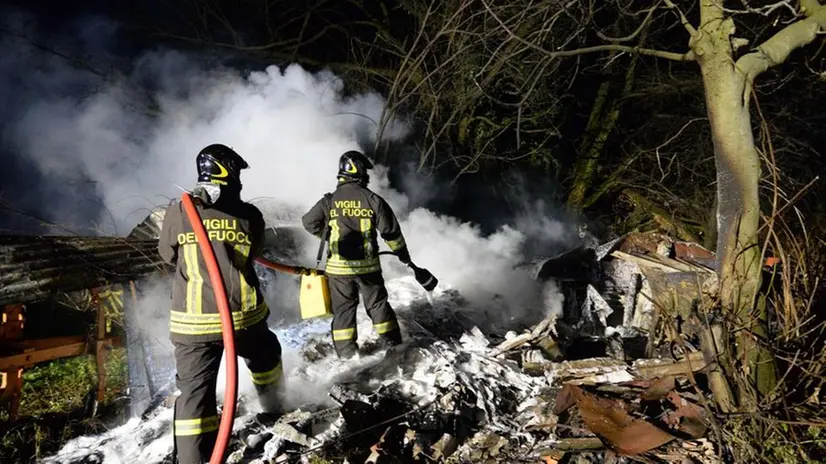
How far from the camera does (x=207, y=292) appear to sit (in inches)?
117

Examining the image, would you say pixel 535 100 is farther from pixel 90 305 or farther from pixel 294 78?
pixel 90 305

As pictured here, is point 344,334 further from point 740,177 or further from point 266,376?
point 740,177

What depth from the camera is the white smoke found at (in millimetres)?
7266

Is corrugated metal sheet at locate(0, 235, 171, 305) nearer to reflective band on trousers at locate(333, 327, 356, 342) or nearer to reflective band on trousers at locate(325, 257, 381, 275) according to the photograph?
reflective band on trousers at locate(325, 257, 381, 275)

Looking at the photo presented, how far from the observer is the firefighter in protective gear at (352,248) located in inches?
174

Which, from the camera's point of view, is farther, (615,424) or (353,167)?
(353,167)

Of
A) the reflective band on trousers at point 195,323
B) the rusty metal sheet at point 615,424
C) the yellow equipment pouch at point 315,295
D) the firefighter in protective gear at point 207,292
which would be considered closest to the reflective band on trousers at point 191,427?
the firefighter in protective gear at point 207,292

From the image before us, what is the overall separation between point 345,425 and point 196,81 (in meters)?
7.81

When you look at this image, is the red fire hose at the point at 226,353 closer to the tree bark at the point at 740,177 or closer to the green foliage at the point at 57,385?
the tree bark at the point at 740,177

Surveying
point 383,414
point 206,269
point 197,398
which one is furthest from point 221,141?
point 383,414

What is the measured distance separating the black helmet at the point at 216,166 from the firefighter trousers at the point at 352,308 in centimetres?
162

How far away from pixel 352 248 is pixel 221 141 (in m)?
4.32

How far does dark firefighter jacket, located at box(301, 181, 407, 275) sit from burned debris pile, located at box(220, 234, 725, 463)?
0.95 m

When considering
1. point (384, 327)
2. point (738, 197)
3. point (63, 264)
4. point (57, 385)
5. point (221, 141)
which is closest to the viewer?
point (738, 197)
